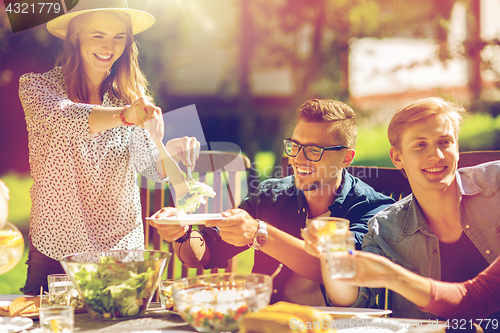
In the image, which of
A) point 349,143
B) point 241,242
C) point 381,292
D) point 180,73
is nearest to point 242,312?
point 241,242

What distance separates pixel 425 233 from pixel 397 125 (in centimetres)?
46

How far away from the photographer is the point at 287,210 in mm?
2361

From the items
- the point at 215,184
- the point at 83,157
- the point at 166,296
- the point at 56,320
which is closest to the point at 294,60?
the point at 215,184

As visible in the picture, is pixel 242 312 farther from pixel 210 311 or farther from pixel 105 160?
pixel 105 160

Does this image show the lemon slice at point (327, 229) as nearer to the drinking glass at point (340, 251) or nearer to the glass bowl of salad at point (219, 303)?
the drinking glass at point (340, 251)

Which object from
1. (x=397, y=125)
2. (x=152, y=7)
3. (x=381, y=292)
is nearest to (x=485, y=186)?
(x=397, y=125)

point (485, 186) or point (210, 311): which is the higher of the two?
point (485, 186)

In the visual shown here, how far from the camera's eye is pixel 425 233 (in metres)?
1.77

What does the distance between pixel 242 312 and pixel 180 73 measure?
4432 mm

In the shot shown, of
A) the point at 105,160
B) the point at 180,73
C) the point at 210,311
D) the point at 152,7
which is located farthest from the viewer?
the point at 180,73

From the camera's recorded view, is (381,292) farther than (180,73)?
No

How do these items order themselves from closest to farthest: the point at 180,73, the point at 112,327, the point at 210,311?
the point at 210,311 < the point at 112,327 < the point at 180,73

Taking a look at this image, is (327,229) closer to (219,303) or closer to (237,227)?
(219,303)

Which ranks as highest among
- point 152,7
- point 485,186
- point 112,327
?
point 152,7
